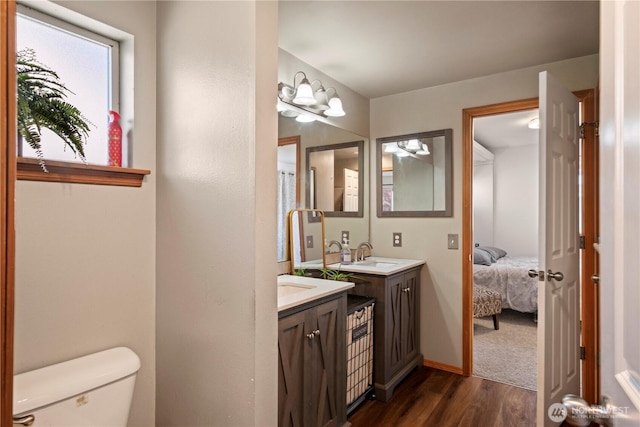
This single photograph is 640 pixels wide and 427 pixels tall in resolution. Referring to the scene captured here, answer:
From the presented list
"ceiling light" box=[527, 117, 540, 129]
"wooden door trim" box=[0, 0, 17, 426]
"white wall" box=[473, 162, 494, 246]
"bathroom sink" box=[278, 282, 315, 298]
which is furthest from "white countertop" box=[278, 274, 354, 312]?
"white wall" box=[473, 162, 494, 246]

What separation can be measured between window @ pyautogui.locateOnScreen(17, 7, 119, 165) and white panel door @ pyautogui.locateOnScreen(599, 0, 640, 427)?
1.71m

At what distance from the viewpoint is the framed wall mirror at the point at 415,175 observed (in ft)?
9.52

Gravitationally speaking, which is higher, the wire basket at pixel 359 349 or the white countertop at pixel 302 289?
the white countertop at pixel 302 289

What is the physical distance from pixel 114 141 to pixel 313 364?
54.1 inches

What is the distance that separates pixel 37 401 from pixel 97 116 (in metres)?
1.11

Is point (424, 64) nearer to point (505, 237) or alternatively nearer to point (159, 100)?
point (159, 100)

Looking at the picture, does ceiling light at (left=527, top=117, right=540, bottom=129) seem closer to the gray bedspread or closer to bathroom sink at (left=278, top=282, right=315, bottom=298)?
the gray bedspread

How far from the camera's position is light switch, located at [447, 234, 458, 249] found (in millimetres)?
2835

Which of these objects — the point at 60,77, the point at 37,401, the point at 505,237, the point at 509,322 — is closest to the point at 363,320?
the point at 37,401

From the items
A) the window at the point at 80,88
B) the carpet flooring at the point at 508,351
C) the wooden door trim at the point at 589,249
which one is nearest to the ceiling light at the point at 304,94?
the window at the point at 80,88

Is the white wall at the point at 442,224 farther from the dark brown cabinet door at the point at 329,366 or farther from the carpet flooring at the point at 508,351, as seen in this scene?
the dark brown cabinet door at the point at 329,366

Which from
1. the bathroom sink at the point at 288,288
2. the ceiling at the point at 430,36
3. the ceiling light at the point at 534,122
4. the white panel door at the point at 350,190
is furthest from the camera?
the ceiling light at the point at 534,122

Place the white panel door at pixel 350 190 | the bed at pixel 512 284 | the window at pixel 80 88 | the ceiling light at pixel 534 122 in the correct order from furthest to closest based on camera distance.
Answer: the ceiling light at pixel 534 122 < the bed at pixel 512 284 < the white panel door at pixel 350 190 < the window at pixel 80 88

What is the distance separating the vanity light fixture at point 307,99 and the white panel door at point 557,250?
4.31 feet
